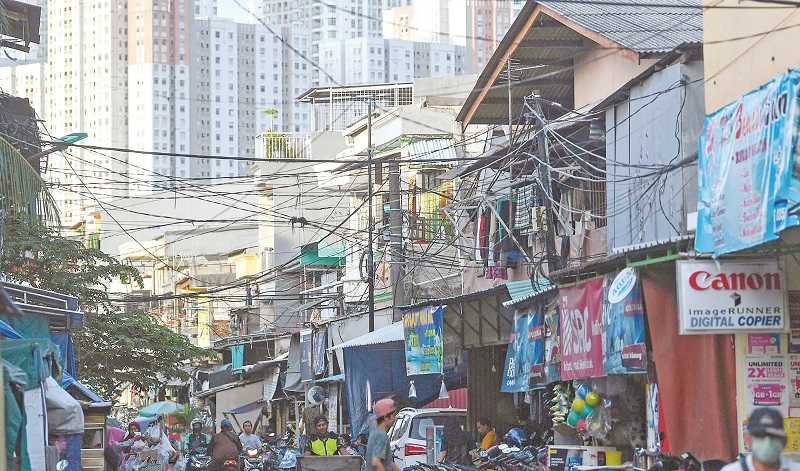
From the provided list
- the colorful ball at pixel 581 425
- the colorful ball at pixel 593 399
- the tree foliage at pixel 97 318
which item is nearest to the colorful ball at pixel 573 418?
the colorful ball at pixel 581 425

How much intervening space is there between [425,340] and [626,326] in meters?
10.4

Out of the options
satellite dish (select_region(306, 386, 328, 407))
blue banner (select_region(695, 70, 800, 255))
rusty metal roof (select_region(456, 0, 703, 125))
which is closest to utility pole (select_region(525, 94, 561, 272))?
rusty metal roof (select_region(456, 0, 703, 125))

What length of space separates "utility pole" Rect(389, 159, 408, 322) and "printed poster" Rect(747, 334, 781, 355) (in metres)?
15.4

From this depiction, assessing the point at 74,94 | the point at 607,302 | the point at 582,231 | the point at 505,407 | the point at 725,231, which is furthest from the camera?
the point at 74,94

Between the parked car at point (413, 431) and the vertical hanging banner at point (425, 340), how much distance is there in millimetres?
1011

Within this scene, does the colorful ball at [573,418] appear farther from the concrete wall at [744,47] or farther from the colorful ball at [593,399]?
the concrete wall at [744,47]

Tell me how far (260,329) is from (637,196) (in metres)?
41.4

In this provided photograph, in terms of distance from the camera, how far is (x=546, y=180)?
21.6 metres

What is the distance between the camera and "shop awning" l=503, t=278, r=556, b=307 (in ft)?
67.4

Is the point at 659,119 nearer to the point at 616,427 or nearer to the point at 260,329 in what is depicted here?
the point at 616,427

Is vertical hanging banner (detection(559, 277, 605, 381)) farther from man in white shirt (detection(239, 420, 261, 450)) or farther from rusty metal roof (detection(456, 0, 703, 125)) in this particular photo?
man in white shirt (detection(239, 420, 261, 450))

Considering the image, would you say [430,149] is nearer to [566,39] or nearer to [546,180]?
[566,39]

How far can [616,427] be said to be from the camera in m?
17.5

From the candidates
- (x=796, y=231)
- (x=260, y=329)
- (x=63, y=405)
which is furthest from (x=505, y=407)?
(x=260, y=329)
